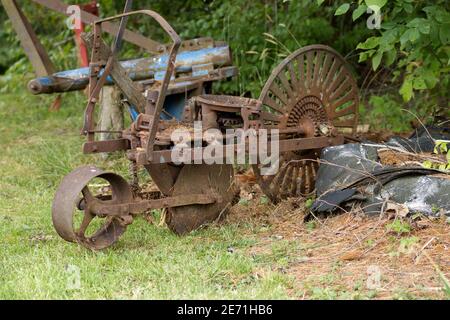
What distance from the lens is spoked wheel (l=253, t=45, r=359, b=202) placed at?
5973 millimetres

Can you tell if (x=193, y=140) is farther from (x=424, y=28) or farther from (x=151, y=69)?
(x=151, y=69)

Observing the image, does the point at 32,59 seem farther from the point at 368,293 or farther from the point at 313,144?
the point at 368,293

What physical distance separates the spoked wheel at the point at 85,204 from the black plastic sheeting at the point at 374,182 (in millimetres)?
1481

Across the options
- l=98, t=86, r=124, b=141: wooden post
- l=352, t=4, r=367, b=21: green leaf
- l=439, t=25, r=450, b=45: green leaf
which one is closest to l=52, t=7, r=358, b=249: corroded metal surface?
l=352, t=4, r=367, b=21: green leaf

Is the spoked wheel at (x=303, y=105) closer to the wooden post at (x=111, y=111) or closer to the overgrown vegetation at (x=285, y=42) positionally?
the overgrown vegetation at (x=285, y=42)

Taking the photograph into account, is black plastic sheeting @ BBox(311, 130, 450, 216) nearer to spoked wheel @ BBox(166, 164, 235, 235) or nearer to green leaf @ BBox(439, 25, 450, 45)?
spoked wheel @ BBox(166, 164, 235, 235)

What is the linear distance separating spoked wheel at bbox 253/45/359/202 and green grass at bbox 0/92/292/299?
0.67 m

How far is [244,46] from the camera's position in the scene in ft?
30.1

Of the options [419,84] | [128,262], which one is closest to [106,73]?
[128,262]

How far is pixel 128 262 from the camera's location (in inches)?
A: 189

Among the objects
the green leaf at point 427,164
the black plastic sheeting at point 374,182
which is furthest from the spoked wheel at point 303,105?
the green leaf at point 427,164

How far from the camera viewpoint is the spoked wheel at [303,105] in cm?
597

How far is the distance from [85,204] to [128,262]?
60 cm

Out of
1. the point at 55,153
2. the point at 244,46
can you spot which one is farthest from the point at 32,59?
the point at 244,46
